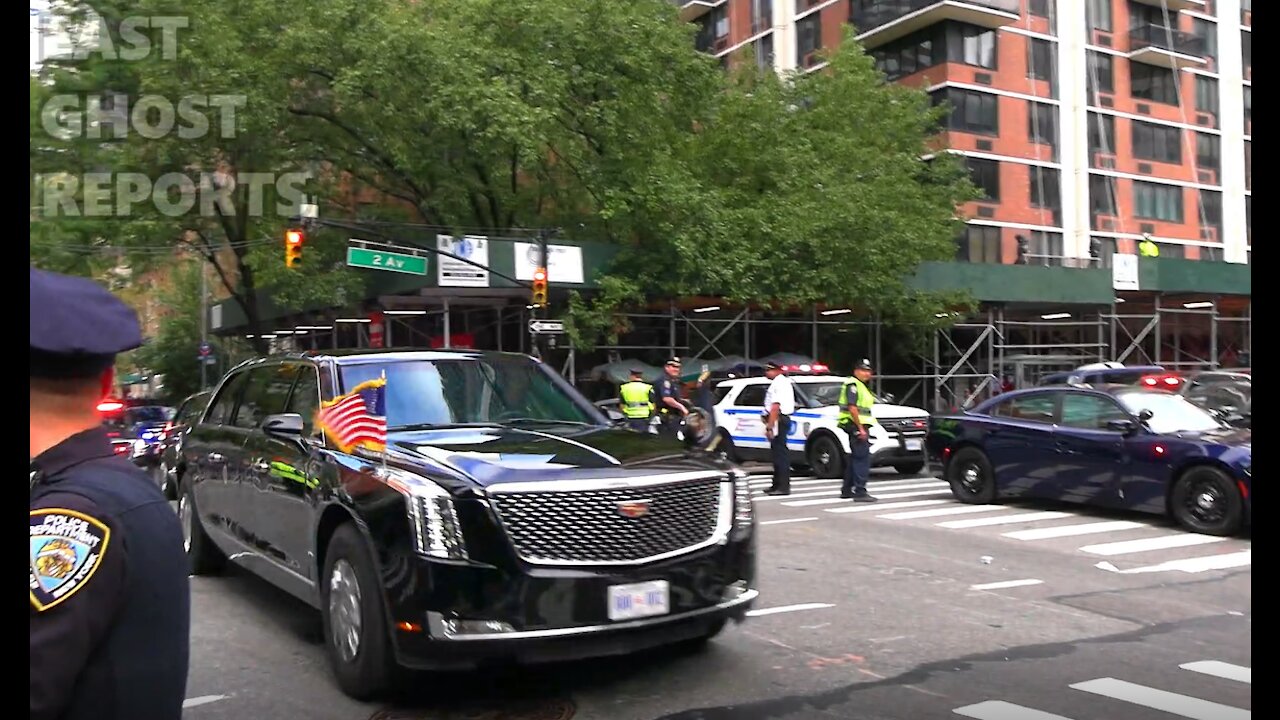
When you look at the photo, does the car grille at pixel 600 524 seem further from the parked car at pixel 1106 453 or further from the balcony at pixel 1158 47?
the balcony at pixel 1158 47

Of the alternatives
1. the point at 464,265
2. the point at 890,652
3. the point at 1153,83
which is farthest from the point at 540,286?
the point at 1153,83

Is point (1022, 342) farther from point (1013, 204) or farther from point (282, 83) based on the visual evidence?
point (282, 83)

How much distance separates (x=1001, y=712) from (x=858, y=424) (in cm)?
881

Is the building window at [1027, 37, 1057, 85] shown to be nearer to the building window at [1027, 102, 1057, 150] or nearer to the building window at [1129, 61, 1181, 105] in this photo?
the building window at [1027, 102, 1057, 150]

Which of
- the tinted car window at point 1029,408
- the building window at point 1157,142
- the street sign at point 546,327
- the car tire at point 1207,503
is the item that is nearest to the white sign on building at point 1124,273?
the street sign at point 546,327

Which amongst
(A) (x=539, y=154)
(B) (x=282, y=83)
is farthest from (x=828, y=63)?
(B) (x=282, y=83)

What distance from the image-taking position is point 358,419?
19.7ft

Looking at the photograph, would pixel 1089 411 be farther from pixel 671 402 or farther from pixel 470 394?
pixel 470 394

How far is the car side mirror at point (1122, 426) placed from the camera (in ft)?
39.7

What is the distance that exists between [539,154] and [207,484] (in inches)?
752

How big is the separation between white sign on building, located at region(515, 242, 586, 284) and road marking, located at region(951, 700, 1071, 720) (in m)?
21.4

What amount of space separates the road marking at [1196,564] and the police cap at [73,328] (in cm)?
923

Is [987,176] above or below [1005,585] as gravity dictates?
above

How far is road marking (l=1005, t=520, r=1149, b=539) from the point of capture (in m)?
11.6
